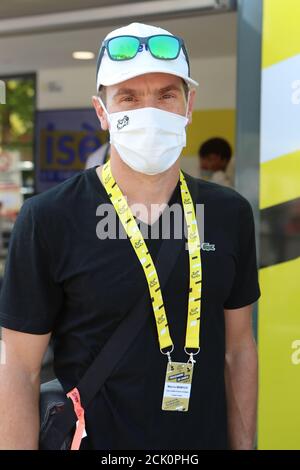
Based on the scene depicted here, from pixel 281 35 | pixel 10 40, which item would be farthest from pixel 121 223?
pixel 10 40

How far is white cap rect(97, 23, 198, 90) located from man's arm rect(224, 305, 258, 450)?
79 cm

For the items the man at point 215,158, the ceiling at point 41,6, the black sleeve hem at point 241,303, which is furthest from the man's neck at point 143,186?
the man at point 215,158

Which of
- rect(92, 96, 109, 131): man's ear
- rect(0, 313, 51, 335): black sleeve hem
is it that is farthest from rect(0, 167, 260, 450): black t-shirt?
rect(92, 96, 109, 131): man's ear

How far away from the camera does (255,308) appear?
9.69 feet

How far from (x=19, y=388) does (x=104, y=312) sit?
33 cm

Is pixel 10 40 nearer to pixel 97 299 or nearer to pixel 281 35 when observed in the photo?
pixel 281 35

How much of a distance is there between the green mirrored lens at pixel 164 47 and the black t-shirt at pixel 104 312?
45 centimetres

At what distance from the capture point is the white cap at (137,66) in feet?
5.92

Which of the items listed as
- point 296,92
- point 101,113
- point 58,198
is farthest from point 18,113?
point 58,198

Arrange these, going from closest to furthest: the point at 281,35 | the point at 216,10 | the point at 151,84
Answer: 1. the point at 151,84
2. the point at 281,35
3. the point at 216,10

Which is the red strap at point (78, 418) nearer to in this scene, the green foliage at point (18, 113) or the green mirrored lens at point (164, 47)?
the green mirrored lens at point (164, 47)

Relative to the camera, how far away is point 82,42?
6234 millimetres

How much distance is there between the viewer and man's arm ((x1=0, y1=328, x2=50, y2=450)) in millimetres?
1738
